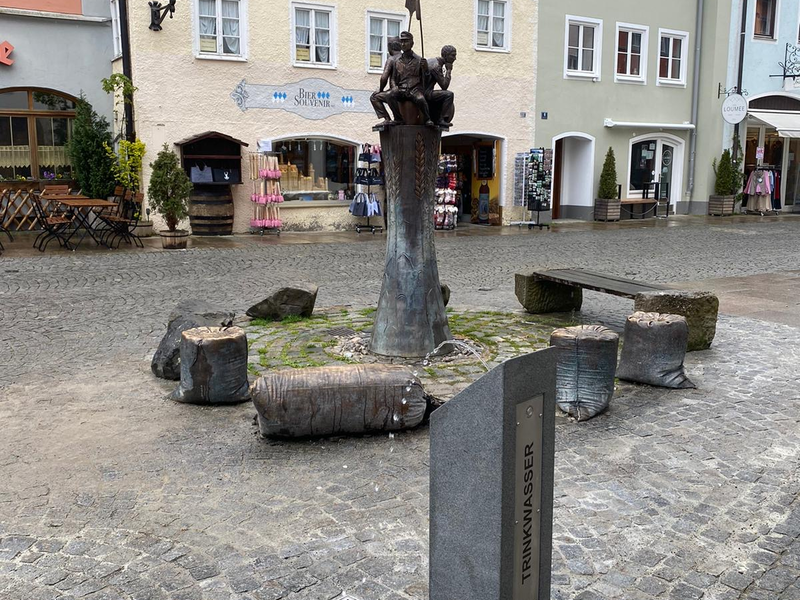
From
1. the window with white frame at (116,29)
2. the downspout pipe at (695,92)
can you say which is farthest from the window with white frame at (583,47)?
the window with white frame at (116,29)

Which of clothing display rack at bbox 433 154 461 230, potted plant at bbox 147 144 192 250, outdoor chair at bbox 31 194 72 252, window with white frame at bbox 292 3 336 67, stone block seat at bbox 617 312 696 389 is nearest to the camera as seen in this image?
stone block seat at bbox 617 312 696 389

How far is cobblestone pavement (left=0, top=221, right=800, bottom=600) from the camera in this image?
3.30 metres

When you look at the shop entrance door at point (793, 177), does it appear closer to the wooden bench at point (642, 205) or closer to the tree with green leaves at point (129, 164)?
the wooden bench at point (642, 205)

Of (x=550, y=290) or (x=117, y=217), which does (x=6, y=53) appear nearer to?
(x=117, y=217)

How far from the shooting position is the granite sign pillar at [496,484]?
232 centimetres

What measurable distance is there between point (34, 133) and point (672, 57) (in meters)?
16.7

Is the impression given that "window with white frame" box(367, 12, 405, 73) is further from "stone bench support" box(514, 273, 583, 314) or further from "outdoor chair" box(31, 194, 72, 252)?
"stone bench support" box(514, 273, 583, 314)

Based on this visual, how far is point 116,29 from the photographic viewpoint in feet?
55.6

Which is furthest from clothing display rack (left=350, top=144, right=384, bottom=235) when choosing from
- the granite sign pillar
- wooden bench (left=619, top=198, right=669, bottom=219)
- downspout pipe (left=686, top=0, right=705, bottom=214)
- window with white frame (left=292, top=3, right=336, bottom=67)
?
the granite sign pillar

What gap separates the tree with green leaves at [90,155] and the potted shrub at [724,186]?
650 inches

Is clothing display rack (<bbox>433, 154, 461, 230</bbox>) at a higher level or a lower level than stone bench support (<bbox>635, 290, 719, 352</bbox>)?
higher

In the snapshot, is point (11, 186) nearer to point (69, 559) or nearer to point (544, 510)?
point (69, 559)

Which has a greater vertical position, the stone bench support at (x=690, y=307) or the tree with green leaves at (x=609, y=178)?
the tree with green leaves at (x=609, y=178)

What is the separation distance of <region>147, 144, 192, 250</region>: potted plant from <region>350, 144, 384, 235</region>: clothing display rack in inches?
168
